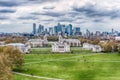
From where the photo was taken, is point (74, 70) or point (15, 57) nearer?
point (74, 70)

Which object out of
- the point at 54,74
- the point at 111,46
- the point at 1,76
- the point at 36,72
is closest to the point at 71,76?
the point at 54,74

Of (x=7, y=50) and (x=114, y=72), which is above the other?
(x=7, y=50)

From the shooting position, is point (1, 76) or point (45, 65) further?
point (45, 65)

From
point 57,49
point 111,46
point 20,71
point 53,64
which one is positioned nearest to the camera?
point 20,71

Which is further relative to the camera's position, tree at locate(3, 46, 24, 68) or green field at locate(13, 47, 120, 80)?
tree at locate(3, 46, 24, 68)

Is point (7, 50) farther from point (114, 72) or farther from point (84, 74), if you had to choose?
point (114, 72)

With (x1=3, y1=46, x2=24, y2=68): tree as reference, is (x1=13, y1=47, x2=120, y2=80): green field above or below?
below

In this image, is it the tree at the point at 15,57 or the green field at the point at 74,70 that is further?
the tree at the point at 15,57

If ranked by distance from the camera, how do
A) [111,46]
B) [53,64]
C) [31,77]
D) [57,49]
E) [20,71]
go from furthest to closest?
[57,49] → [111,46] → [53,64] → [20,71] → [31,77]

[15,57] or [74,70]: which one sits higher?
[15,57]

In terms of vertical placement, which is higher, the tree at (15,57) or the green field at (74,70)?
the tree at (15,57)

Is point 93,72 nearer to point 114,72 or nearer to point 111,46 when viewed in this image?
point 114,72
